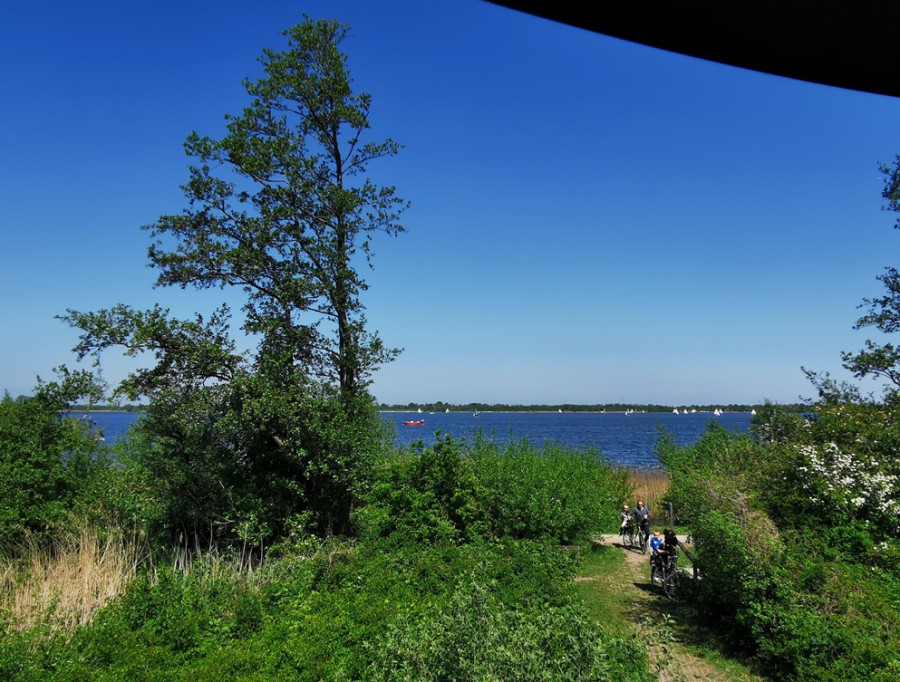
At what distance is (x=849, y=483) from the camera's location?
973 centimetres

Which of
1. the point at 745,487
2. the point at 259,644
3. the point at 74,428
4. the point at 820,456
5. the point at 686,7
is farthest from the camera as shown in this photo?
the point at 74,428

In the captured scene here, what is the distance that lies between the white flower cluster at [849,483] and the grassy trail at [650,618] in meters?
3.28

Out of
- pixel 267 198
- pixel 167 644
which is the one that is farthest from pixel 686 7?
pixel 267 198

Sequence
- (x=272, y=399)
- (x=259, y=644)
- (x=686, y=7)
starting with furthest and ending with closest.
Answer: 1. (x=272, y=399)
2. (x=259, y=644)
3. (x=686, y=7)

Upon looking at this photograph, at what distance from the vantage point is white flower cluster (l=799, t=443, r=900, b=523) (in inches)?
370

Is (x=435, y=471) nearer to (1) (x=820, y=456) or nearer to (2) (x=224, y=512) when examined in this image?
(2) (x=224, y=512)

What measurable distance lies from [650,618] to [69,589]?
28.8ft

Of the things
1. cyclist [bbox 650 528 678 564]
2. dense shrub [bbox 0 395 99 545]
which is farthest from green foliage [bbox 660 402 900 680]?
dense shrub [bbox 0 395 99 545]

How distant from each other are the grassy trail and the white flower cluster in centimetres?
328

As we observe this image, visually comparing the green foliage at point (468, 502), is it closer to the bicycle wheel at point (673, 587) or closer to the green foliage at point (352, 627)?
the bicycle wheel at point (673, 587)

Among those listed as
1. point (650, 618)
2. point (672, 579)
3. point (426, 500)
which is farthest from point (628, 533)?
point (650, 618)

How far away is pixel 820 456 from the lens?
10.3m

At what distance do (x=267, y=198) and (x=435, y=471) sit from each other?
323 inches

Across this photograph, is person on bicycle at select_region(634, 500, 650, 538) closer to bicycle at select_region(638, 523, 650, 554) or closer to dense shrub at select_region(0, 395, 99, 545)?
bicycle at select_region(638, 523, 650, 554)
